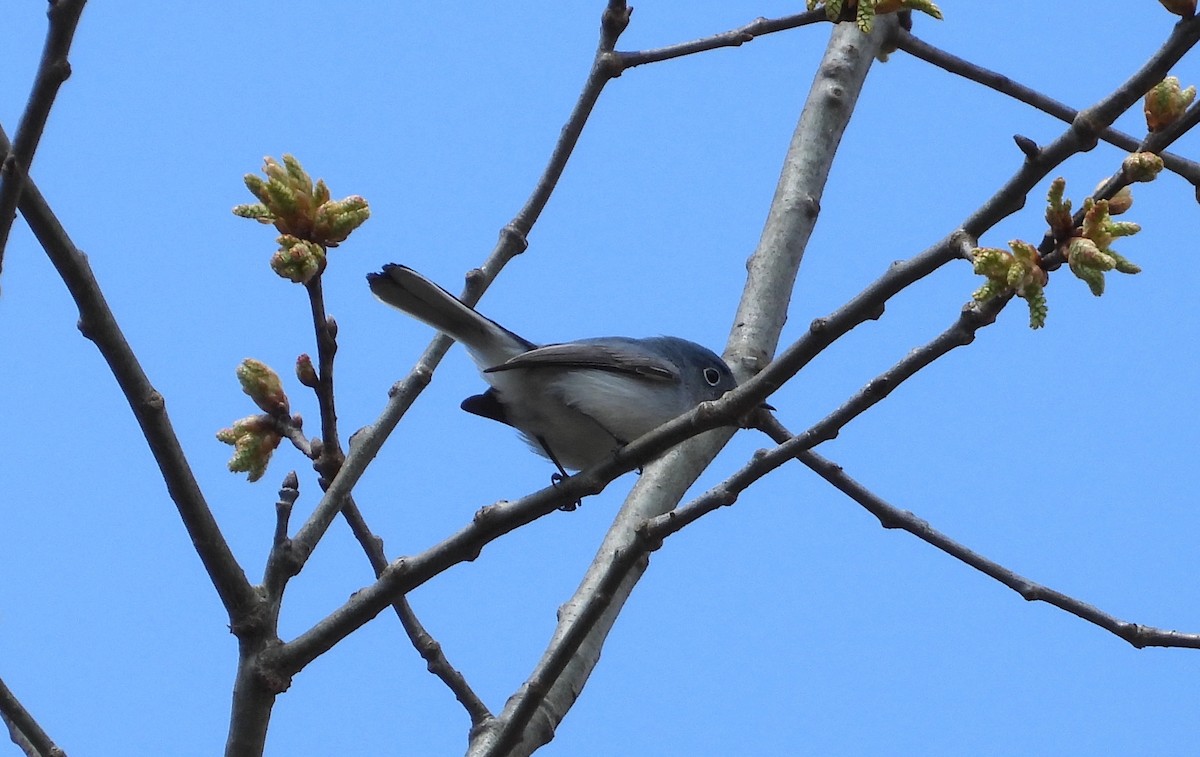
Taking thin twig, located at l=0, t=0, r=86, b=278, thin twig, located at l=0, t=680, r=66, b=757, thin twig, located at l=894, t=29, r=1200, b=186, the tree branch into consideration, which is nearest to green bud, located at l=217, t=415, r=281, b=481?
thin twig, located at l=0, t=680, r=66, b=757

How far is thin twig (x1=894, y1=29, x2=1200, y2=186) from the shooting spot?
3900 mm

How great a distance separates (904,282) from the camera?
7.35ft

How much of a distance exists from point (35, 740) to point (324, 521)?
772mm

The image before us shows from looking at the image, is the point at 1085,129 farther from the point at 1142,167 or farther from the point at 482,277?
the point at 482,277

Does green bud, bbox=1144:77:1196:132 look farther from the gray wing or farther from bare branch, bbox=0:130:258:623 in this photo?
the gray wing

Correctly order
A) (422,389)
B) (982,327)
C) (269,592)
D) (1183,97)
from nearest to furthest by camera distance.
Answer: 1. (982,327)
2. (1183,97)
3. (269,592)
4. (422,389)

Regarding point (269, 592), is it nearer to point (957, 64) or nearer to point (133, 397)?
point (133, 397)

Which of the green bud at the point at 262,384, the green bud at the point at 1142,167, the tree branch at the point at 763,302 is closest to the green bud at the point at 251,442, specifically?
the green bud at the point at 262,384

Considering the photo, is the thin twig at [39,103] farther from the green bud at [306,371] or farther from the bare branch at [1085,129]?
the bare branch at [1085,129]

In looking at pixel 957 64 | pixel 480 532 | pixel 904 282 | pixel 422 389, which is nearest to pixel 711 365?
pixel 957 64

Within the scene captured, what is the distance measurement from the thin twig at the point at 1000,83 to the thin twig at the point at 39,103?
100 inches

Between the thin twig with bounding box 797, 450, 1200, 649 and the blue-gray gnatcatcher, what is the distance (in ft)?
3.70

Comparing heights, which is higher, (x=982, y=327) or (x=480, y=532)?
(x=982, y=327)

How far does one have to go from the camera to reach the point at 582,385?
15.3ft
